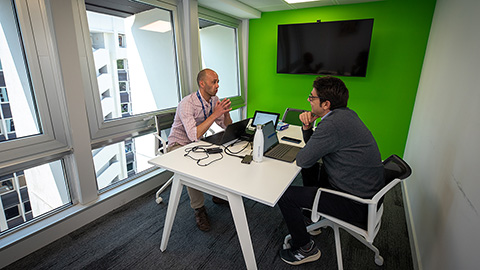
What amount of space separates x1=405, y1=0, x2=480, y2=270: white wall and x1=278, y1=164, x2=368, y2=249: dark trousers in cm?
47

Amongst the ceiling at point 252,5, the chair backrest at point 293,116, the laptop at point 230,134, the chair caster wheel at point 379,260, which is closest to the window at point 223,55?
the ceiling at point 252,5

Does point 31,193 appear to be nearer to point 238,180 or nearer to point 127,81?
point 127,81

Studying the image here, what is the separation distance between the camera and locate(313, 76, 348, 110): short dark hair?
63.8 inches

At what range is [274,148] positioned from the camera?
2053mm

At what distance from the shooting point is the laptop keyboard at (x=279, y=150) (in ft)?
6.23

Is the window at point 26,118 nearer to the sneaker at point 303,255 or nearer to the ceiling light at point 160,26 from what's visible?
the ceiling light at point 160,26

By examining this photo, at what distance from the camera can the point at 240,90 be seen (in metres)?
4.47

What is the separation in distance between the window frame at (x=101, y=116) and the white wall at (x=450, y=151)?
8.52ft

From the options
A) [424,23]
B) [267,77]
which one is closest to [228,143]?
[267,77]

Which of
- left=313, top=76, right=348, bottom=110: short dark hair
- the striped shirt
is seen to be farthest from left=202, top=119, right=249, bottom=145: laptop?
left=313, top=76, right=348, bottom=110: short dark hair

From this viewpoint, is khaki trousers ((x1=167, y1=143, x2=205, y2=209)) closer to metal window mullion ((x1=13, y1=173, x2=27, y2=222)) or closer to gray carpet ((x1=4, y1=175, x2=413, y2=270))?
gray carpet ((x1=4, y1=175, x2=413, y2=270))

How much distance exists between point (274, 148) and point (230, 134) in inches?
16.5

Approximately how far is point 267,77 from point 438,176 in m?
3.04

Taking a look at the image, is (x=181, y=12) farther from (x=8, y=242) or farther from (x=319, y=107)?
(x=8, y=242)
